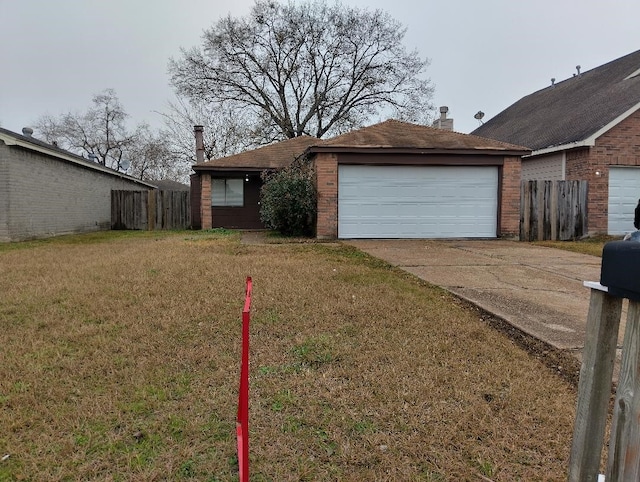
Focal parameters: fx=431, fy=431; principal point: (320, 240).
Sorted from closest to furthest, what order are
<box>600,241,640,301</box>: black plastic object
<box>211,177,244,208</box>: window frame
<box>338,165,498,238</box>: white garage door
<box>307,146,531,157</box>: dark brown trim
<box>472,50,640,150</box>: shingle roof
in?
<box>600,241,640,301</box>: black plastic object < <box>307,146,531,157</box>: dark brown trim < <box>338,165,498,238</box>: white garage door < <box>472,50,640,150</box>: shingle roof < <box>211,177,244,208</box>: window frame

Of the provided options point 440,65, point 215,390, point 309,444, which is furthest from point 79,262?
point 440,65

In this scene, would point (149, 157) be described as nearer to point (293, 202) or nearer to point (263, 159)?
point (263, 159)

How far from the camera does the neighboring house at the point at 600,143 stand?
482 inches

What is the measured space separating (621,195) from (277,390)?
13.4m

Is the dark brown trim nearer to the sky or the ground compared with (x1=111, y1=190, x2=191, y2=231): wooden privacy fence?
nearer to the sky

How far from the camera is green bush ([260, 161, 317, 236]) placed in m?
11.7

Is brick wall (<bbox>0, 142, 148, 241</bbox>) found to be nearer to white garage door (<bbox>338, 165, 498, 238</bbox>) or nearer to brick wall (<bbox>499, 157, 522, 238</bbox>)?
white garage door (<bbox>338, 165, 498, 238</bbox>)

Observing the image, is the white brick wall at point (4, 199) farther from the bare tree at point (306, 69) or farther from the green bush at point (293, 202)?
the bare tree at point (306, 69)

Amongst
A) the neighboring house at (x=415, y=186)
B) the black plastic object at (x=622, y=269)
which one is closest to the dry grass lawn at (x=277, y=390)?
the black plastic object at (x=622, y=269)

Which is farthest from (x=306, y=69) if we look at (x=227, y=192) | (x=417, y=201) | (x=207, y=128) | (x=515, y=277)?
(x=515, y=277)

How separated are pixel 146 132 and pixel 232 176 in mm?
27720

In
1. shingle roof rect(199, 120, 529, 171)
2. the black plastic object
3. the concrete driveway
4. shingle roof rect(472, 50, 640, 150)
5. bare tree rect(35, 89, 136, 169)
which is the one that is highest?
bare tree rect(35, 89, 136, 169)

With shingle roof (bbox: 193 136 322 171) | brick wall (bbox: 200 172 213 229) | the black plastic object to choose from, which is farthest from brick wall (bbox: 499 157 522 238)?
the black plastic object

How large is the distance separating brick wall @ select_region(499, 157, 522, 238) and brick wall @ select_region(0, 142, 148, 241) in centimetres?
1342
